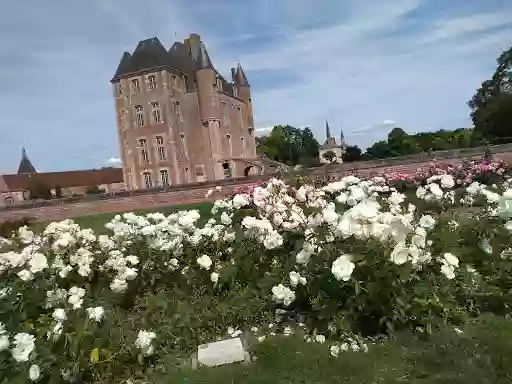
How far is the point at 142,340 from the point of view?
3.24 m

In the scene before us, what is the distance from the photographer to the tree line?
4359 cm

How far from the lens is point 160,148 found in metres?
50.9

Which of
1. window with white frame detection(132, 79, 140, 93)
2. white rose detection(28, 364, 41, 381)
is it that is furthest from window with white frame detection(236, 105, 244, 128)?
white rose detection(28, 364, 41, 381)

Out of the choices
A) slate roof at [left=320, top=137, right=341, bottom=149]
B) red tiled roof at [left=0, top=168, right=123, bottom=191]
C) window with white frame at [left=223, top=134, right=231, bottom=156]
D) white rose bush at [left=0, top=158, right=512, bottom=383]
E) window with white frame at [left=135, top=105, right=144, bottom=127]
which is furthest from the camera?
slate roof at [left=320, top=137, right=341, bottom=149]

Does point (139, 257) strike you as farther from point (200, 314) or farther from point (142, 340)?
point (142, 340)

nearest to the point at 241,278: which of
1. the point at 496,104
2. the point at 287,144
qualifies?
the point at 496,104

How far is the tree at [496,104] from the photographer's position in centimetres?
4347

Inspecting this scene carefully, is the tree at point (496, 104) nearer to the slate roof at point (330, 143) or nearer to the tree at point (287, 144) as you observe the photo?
the tree at point (287, 144)

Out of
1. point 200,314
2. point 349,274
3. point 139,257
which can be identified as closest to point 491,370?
point 349,274

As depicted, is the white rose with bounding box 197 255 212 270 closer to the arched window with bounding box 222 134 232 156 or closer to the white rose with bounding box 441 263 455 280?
the white rose with bounding box 441 263 455 280

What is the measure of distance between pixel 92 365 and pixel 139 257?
135cm

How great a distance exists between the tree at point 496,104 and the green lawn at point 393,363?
130 feet

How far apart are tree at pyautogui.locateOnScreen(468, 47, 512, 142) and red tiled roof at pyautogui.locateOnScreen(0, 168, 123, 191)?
177ft

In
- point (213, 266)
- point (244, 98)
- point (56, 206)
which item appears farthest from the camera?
point (244, 98)
